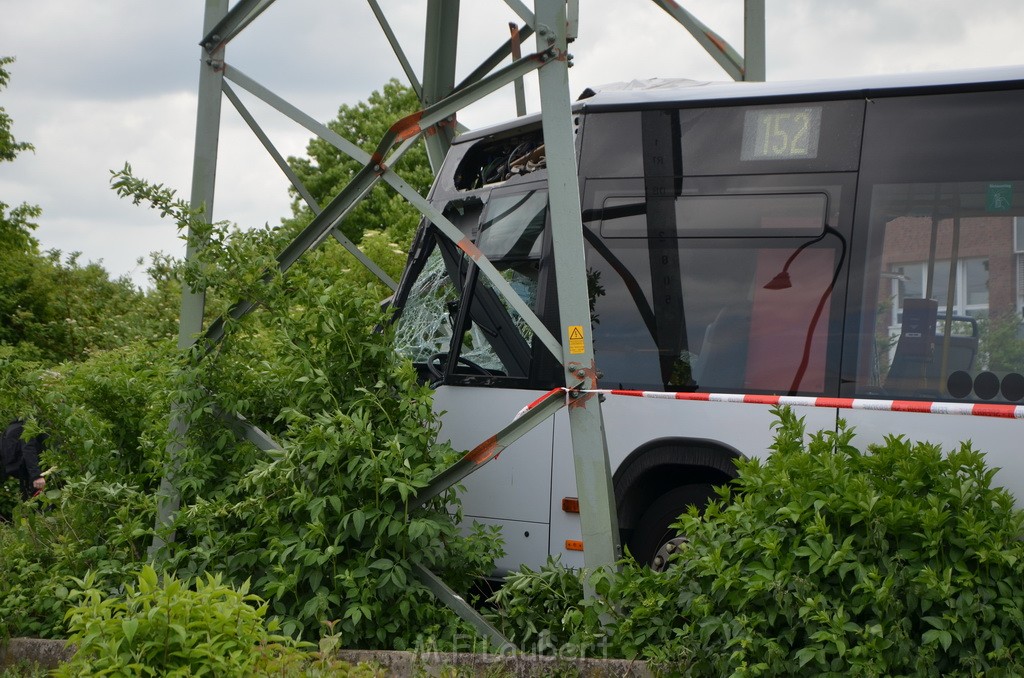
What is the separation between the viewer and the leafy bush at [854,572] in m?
4.36

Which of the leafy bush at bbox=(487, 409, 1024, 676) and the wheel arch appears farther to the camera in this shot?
the wheel arch

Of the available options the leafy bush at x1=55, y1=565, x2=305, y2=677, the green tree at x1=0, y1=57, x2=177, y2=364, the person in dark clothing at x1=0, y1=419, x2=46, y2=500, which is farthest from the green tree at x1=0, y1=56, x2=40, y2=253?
the leafy bush at x1=55, y1=565, x2=305, y2=677

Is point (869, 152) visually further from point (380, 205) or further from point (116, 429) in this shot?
point (380, 205)

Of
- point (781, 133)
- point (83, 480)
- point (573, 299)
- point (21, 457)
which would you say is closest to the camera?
point (573, 299)

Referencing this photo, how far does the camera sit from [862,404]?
17.5 feet

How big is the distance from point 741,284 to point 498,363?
1.69 metres

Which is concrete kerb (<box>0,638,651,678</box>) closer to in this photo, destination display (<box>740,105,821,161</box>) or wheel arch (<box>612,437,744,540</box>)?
wheel arch (<box>612,437,744,540</box>)

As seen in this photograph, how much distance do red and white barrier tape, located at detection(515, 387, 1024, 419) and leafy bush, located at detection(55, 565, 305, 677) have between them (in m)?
1.86

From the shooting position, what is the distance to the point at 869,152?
6.24m

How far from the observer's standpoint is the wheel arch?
20.9 feet

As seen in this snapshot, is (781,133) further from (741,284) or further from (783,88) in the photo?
(741,284)

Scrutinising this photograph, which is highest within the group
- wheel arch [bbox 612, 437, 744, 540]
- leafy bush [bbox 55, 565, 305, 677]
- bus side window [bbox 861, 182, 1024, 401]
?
bus side window [bbox 861, 182, 1024, 401]

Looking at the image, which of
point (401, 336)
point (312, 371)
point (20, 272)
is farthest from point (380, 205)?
point (312, 371)

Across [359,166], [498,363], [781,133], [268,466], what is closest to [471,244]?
[498,363]
